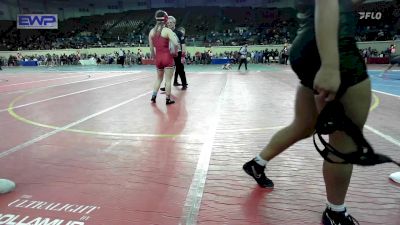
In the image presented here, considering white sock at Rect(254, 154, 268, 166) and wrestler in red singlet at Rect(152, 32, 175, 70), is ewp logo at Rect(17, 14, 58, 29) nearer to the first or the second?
wrestler in red singlet at Rect(152, 32, 175, 70)

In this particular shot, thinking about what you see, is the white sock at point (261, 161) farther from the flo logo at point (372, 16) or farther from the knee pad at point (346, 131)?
the flo logo at point (372, 16)

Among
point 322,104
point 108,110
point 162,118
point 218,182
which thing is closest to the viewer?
point 322,104

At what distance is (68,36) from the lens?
4494 centimetres

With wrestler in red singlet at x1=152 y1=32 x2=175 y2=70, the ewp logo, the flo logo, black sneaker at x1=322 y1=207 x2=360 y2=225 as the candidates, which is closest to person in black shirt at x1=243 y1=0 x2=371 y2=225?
black sneaker at x1=322 y1=207 x2=360 y2=225

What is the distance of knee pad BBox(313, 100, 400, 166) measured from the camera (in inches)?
78.8

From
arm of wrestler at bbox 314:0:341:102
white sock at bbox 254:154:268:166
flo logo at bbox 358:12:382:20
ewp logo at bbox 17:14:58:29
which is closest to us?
arm of wrestler at bbox 314:0:341:102

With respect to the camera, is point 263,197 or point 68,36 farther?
point 68,36

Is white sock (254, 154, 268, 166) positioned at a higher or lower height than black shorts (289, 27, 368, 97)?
lower

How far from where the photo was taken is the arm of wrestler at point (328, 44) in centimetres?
186

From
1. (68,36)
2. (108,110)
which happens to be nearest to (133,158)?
(108,110)

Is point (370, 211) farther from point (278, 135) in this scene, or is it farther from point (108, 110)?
point (108, 110)

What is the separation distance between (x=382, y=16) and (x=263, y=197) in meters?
36.3

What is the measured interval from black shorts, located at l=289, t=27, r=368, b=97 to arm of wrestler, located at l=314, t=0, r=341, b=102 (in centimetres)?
13

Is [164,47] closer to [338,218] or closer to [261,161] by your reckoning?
[261,161]
